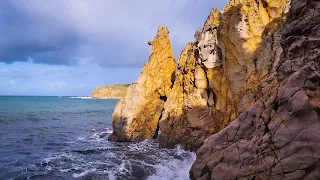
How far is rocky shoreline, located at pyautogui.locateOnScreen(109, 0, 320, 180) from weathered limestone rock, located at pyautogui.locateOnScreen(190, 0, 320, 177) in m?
0.04

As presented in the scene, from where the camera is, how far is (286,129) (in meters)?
10.3

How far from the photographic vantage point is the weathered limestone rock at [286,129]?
380 inches

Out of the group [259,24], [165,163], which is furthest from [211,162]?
[259,24]

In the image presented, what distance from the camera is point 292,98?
34.2 ft

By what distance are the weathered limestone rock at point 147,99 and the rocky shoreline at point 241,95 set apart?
0.12 m

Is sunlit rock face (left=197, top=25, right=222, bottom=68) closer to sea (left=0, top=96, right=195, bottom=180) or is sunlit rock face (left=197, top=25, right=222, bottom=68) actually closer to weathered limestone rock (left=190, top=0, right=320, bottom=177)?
sea (left=0, top=96, right=195, bottom=180)

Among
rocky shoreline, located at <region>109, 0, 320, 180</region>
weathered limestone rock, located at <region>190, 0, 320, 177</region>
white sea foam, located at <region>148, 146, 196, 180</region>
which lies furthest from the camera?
white sea foam, located at <region>148, 146, 196, 180</region>

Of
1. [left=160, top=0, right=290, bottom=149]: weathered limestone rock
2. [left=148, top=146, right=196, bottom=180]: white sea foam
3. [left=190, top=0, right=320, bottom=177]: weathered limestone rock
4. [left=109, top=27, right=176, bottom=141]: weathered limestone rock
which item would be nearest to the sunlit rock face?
[left=160, top=0, right=290, bottom=149]: weathered limestone rock

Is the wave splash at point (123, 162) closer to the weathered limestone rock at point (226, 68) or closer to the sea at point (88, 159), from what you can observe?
the sea at point (88, 159)

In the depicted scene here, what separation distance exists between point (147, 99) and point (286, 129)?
944 inches

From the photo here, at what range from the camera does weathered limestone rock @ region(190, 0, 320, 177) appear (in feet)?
31.6

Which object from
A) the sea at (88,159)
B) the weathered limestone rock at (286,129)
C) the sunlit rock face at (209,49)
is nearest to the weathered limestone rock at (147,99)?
the sea at (88,159)

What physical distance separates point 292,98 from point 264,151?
240 centimetres

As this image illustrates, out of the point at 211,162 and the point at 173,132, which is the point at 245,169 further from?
the point at 173,132
